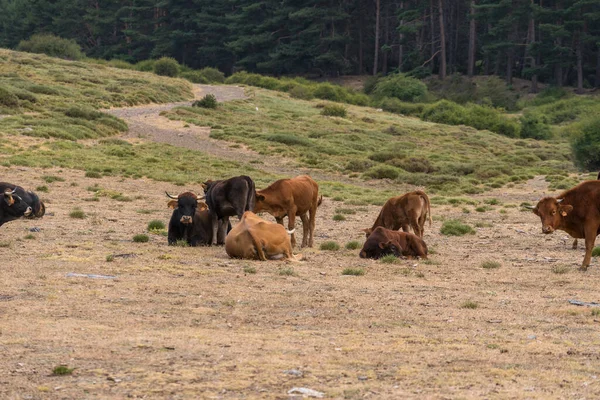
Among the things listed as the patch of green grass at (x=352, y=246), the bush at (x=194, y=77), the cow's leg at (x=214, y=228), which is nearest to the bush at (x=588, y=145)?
the patch of green grass at (x=352, y=246)

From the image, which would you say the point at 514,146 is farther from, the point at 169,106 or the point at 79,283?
the point at 79,283

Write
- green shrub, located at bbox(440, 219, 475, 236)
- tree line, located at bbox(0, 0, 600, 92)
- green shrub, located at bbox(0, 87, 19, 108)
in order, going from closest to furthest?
green shrub, located at bbox(440, 219, 475, 236)
green shrub, located at bbox(0, 87, 19, 108)
tree line, located at bbox(0, 0, 600, 92)

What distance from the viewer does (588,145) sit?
41.7 meters

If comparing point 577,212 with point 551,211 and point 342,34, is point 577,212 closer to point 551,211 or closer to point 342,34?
point 551,211

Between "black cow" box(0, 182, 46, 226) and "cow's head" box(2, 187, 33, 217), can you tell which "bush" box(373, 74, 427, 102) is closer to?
"black cow" box(0, 182, 46, 226)

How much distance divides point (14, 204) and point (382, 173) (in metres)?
22.9

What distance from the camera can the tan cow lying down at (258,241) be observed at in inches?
589

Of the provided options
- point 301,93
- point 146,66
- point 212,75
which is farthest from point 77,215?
point 146,66

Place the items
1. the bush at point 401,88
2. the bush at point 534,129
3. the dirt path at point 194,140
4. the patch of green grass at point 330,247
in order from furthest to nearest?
the bush at point 401,88, the bush at point 534,129, the dirt path at point 194,140, the patch of green grass at point 330,247

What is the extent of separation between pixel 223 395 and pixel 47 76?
60.7 m

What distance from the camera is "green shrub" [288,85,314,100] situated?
79.5 meters

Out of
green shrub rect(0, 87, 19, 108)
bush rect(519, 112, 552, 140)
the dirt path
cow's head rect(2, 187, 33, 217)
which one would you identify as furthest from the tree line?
cow's head rect(2, 187, 33, 217)

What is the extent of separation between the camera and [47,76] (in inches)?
2564

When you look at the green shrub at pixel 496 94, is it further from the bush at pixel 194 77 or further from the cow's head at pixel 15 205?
the cow's head at pixel 15 205
